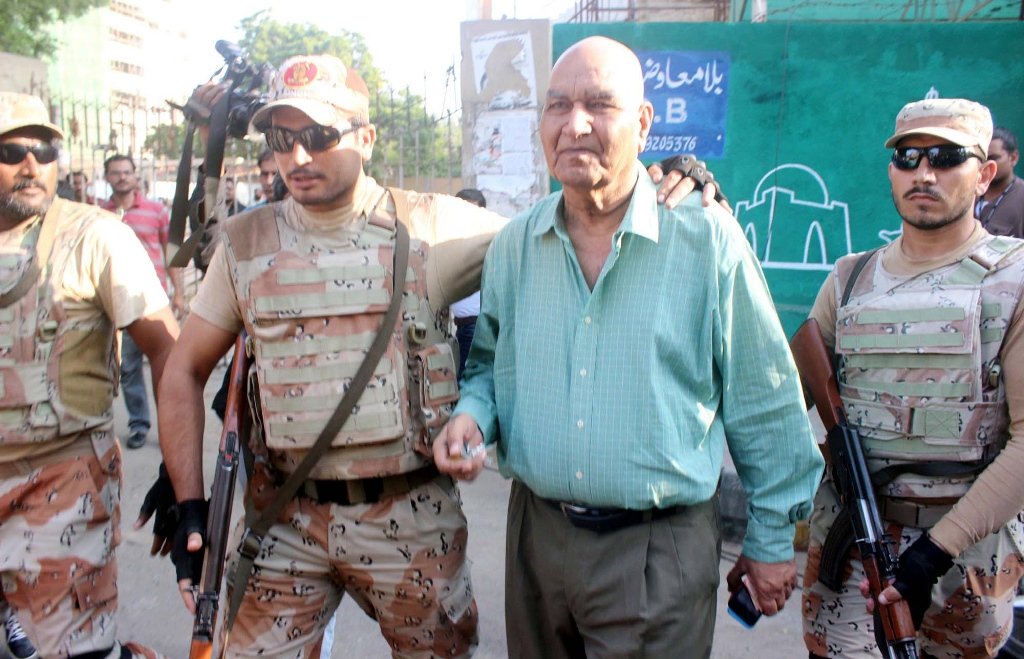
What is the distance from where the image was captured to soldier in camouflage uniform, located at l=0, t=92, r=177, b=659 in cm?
265

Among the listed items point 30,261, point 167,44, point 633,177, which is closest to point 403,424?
point 633,177

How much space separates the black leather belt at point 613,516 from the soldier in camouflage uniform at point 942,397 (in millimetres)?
763

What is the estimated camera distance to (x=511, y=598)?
227cm

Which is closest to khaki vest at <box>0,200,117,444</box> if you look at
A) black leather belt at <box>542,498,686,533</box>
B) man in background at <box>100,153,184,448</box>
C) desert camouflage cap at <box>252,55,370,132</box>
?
desert camouflage cap at <box>252,55,370,132</box>

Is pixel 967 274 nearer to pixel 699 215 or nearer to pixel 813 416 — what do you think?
pixel 699 215

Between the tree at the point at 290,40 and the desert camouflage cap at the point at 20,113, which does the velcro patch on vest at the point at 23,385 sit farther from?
the tree at the point at 290,40

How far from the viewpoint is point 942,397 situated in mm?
2480

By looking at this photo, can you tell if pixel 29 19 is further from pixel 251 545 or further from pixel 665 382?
pixel 665 382

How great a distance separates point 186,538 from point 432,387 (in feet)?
2.44

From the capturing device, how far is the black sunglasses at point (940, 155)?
252 cm

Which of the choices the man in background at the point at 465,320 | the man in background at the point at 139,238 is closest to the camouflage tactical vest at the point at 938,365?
the man in background at the point at 465,320

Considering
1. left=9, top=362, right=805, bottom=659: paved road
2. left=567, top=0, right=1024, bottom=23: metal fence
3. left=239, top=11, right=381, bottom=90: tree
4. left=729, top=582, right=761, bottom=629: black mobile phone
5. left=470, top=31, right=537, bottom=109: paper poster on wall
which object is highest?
left=239, top=11, right=381, bottom=90: tree

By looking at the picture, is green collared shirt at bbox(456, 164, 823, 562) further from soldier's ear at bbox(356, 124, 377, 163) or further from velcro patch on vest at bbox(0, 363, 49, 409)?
velcro patch on vest at bbox(0, 363, 49, 409)

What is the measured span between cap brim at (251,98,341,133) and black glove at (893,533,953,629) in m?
1.91
